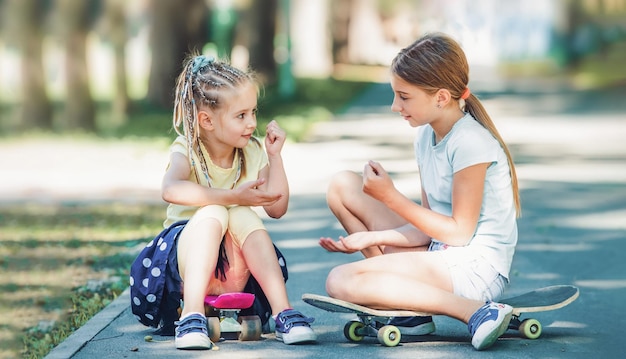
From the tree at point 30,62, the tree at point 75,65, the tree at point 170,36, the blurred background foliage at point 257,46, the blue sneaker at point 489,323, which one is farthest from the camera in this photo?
the tree at point 170,36

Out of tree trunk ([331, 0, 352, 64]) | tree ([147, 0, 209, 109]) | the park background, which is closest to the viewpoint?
the park background

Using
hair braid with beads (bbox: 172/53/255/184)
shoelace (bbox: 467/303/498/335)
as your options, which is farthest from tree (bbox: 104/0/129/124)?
shoelace (bbox: 467/303/498/335)

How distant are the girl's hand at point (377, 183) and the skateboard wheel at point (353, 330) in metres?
0.56

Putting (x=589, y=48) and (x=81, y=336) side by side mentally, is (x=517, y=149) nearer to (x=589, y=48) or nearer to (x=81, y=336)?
(x=81, y=336)

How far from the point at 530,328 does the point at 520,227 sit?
10.9 feet

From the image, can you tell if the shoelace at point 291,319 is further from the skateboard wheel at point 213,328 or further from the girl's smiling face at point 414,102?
the girl's smiling face at point 414,102

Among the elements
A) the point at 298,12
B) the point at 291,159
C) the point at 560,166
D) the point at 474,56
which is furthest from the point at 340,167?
the point at 474,56

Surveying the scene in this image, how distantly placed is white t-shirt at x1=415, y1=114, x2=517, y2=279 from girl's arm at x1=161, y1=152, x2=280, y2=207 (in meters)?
0.73

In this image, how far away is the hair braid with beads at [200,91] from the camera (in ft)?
15.4

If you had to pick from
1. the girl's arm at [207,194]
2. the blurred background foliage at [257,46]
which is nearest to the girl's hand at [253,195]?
the girl's arm at [207,194]

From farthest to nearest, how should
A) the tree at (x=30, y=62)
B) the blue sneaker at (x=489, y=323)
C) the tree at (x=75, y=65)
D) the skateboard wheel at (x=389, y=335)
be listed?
the tree at (x=30, y=62) < the tree at (x=75, y=65) < the skateboard wheel at (x=389, y=335) < the blue sneaker at (x=489, y=323)

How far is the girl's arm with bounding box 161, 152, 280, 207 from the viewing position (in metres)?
4.48

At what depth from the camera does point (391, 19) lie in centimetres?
6275

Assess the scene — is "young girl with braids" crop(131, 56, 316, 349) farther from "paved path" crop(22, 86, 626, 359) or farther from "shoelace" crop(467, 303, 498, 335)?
"shoelace" crop(467, 303, 498, 335)
